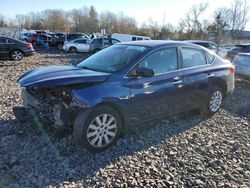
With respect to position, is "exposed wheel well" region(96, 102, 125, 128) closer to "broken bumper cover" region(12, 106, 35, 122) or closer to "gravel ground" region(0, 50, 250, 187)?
"gravel ground" region(0, 50, 250, 187)

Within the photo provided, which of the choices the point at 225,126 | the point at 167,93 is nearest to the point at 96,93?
the point at 167,93

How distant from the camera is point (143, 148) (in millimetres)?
4566

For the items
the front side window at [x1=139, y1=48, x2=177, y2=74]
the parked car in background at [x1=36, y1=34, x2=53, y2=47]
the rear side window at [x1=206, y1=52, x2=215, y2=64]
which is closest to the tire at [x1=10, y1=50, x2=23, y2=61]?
the rear side window at [x1=206, y1=52, x2=215, y2=64]

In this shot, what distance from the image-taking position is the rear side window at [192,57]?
548 centimetres

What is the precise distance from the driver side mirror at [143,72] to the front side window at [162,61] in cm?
19

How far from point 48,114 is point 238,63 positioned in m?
8.22

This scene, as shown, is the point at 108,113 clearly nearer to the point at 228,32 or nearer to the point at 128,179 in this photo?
the point at 128,179

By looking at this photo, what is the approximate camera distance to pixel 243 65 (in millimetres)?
10219

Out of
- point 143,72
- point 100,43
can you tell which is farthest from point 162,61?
point 100,43

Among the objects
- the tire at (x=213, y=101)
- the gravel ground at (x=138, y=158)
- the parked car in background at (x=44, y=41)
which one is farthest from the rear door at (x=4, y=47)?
the parked car in background at (x=44, y=41)

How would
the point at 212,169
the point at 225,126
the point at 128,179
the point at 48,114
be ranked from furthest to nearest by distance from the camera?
the point at 225,126
the point at 48,114
the point at 212,169
the point at 128,179

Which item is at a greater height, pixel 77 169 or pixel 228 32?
pixel 228 32

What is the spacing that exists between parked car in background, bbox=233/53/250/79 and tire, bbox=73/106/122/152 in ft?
23.3

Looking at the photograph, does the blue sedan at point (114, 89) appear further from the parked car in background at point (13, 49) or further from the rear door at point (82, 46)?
the rear door at point (82, 46)
